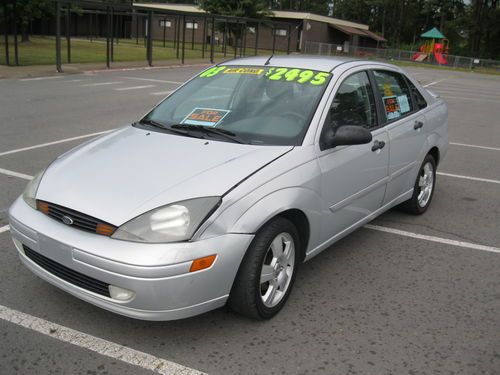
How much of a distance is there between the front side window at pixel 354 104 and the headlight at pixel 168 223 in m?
1.42

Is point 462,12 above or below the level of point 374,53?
above

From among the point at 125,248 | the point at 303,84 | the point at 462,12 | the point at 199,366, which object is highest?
the point at 462,12

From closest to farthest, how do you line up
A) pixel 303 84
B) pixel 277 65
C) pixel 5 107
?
pixel 303 84, pixel 277 65, pixel 5 107

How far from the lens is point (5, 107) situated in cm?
1092

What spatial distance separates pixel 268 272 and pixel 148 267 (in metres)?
0.84

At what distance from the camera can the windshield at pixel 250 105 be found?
3.69m

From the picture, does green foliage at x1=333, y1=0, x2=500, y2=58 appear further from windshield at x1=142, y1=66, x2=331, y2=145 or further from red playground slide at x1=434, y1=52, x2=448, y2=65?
windshield at x1=142, y1=66, x2=331, y2=145

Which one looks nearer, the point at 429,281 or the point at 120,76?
the point at 429,281

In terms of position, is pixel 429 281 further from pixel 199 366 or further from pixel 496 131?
pixel 496 131

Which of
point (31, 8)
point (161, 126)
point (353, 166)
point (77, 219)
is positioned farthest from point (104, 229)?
point (31, 8)

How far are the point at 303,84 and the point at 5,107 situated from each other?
29.2 feet

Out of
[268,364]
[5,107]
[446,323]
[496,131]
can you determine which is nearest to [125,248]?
[268,364]

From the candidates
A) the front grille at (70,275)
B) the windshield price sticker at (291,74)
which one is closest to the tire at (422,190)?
the windshield price sticker at (291,74)

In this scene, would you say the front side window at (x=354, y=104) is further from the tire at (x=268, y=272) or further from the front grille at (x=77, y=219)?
the front grille at (x=77, y=219)
